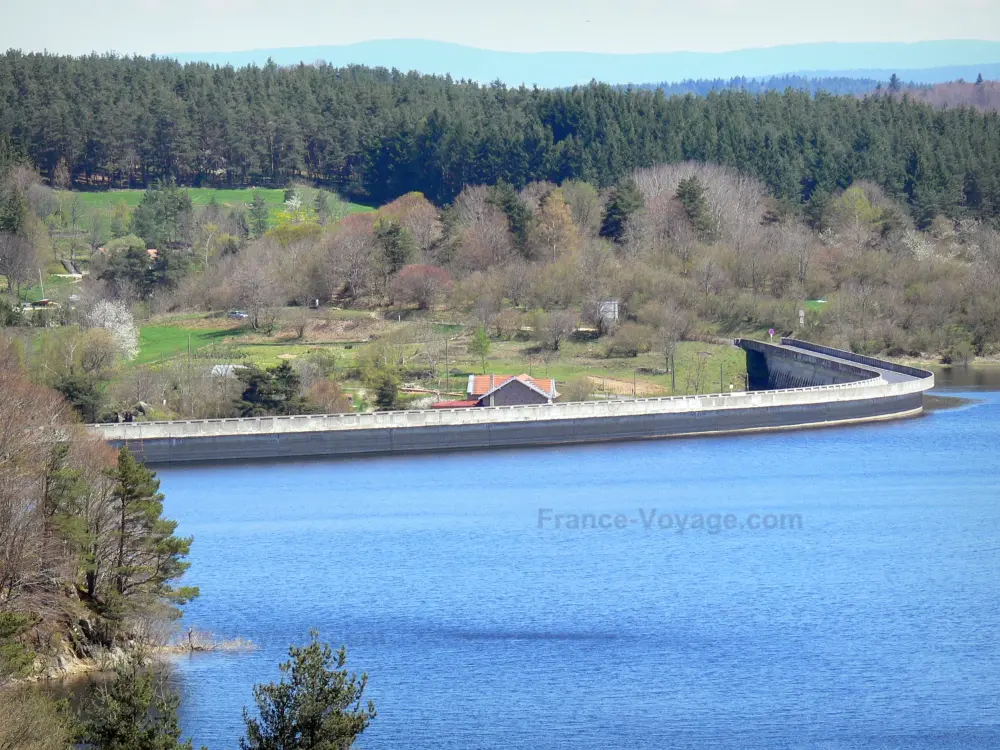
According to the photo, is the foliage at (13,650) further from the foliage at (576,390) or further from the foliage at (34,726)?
the foliage at (576,390)

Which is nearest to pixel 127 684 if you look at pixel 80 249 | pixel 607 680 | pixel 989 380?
pixel 607 680

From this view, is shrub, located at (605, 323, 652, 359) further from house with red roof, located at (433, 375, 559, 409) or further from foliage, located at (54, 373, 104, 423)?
foliage, located at (54, 373, 104, 423)

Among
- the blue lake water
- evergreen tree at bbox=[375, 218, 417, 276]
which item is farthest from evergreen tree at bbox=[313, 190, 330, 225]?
the blue lake water

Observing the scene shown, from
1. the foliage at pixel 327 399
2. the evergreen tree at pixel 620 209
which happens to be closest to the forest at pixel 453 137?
the evergreen tree at pixel 620 209

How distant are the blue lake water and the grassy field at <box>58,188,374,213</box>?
60114 mm

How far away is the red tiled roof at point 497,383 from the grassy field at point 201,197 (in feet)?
163

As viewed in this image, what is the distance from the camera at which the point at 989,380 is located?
242 ft

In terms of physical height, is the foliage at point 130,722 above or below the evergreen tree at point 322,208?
above

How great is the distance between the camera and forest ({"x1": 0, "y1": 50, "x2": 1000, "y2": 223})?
107 metres

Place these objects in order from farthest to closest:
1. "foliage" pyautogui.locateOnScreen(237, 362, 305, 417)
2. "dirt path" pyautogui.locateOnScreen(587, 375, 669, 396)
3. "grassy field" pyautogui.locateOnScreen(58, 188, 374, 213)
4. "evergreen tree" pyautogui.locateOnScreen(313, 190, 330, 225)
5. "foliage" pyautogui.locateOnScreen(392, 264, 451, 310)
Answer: "grassy field" pyautogui.locateOnScreen(58, 188, 374, 213)
"evergreen tree" pyautogui.locateOnScreen(313, 190, 330, 225)
"foliage" pyautogui.locateOnScreen(392, 264, 451, 310)
"dirt path" pyautogui.locateOnScreen(587, 375, 669, 396)
"foliage" pyautogui.locateOnScreen(237, 362, 305, 417)

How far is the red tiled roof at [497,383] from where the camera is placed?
61.9 m

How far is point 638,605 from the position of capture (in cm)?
3278

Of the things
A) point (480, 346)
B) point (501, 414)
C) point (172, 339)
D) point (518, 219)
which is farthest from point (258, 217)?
point (501, 414)

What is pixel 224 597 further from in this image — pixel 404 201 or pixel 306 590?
pixel 404 201
